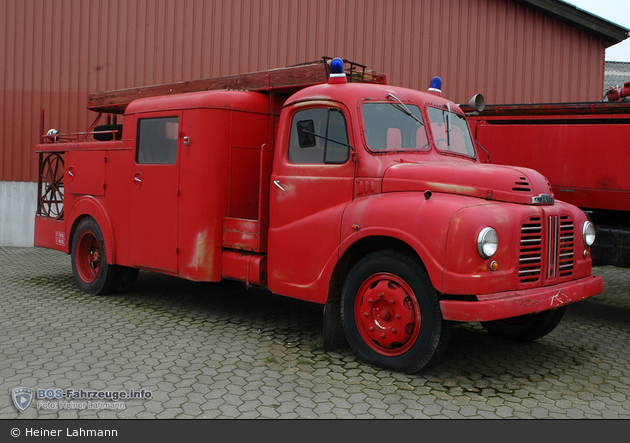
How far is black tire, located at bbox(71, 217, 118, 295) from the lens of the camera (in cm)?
794

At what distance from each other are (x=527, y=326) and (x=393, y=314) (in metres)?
1.80

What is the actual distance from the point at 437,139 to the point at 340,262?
1.55 metres

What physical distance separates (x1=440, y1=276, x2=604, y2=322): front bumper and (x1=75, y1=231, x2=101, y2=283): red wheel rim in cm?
550

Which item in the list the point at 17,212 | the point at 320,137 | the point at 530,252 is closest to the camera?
the point at 530,252

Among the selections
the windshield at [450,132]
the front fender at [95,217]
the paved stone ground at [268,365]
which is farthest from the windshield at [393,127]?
the front fender at [95,217]

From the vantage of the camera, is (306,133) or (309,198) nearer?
(306,133)

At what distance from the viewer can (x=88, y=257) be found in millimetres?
8445

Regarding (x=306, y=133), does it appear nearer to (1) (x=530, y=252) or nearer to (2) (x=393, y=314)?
(2) (x=393, y=314)

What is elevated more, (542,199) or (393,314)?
(542,199)

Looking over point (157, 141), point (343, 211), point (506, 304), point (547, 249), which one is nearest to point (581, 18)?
point (547, 249)

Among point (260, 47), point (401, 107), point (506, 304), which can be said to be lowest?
point (506, 304)

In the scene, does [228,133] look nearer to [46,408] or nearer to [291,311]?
[291,311]

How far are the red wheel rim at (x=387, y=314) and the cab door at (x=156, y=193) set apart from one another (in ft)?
8.81

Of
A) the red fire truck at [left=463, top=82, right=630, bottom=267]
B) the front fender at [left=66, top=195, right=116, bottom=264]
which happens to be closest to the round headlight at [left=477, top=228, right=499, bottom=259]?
the red fire truck at [left=463, top=82, right=630, bottom=267]
